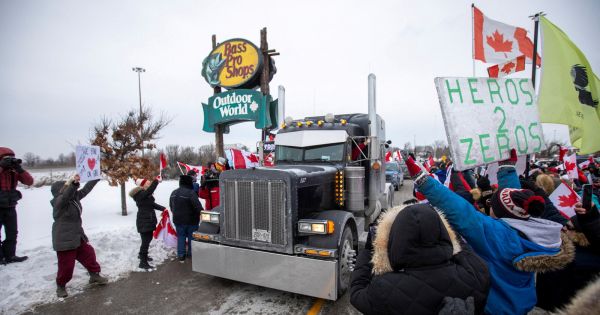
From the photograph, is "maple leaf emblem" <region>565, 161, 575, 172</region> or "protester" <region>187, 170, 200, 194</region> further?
"protester" <region>187, 170, 200, 194</region>

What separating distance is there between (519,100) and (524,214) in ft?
6.40

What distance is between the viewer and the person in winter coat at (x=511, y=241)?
197cm

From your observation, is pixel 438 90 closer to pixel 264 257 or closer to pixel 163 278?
pixel 264 257

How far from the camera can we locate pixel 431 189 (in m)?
2.17

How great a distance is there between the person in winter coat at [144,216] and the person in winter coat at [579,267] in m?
6.07

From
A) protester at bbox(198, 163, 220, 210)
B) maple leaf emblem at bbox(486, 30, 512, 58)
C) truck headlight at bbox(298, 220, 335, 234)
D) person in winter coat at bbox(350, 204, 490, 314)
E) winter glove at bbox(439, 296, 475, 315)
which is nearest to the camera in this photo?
winter glove at bbox(439, 296, 475, 315)

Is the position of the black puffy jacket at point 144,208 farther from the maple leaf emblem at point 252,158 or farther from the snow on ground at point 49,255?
the maple leaf emblem at point 252,158

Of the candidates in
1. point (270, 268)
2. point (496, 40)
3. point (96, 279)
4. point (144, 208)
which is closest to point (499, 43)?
point (496, 40)

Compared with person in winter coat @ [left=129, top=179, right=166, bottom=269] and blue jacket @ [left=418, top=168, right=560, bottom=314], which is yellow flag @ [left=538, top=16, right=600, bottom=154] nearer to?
blue jacket @ [left=418, top=168, right=560, bottom=314]

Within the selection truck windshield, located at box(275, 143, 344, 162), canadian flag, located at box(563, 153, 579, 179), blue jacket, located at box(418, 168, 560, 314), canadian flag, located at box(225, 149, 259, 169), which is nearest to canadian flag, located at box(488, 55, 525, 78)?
canadian flag, located at box(563, 153, 579, 179)

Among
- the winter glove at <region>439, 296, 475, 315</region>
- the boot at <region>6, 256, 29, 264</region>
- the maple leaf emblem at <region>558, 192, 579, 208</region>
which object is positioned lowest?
the boot at <region>6, 256, 29, 264</region>

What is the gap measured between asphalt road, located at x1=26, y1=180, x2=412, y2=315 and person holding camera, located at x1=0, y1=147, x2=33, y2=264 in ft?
6.44

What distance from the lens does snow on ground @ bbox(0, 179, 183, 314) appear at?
4.26 metres

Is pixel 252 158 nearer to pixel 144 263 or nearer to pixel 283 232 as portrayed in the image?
pixel 144 263
